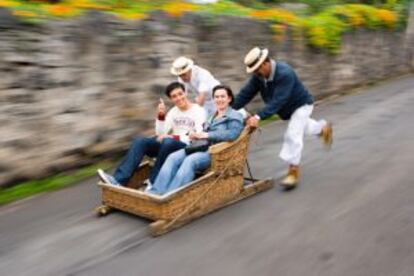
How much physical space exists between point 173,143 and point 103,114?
2187 millimetres

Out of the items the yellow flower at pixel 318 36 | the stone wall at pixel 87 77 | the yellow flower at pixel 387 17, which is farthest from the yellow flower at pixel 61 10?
the yellow flower at pixel 387 17

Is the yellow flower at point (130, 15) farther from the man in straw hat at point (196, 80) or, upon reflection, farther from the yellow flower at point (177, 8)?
the man in straw hat at point (196, 80)

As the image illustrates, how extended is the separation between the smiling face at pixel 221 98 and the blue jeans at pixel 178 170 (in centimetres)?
58

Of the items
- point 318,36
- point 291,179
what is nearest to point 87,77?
point 291,179

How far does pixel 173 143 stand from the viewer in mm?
6801

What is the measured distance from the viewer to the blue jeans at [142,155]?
6.69 meters

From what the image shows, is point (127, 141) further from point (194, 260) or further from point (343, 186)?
point (194, 260)

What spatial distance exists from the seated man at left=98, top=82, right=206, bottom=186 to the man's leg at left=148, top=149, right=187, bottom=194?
0.18 metres

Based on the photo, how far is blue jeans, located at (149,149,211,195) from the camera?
6430mm

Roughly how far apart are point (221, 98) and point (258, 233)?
163 centimetres

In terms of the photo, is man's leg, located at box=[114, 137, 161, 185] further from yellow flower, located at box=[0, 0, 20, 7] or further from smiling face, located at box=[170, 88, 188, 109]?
yellow flower, located at box=[0, 0, 20, 7]

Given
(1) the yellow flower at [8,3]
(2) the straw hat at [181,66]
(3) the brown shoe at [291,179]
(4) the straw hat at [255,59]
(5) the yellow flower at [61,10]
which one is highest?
(1) the yellow flower at [8,3]

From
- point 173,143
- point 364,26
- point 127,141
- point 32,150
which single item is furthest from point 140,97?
point 364,26

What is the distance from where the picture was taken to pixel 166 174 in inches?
255
